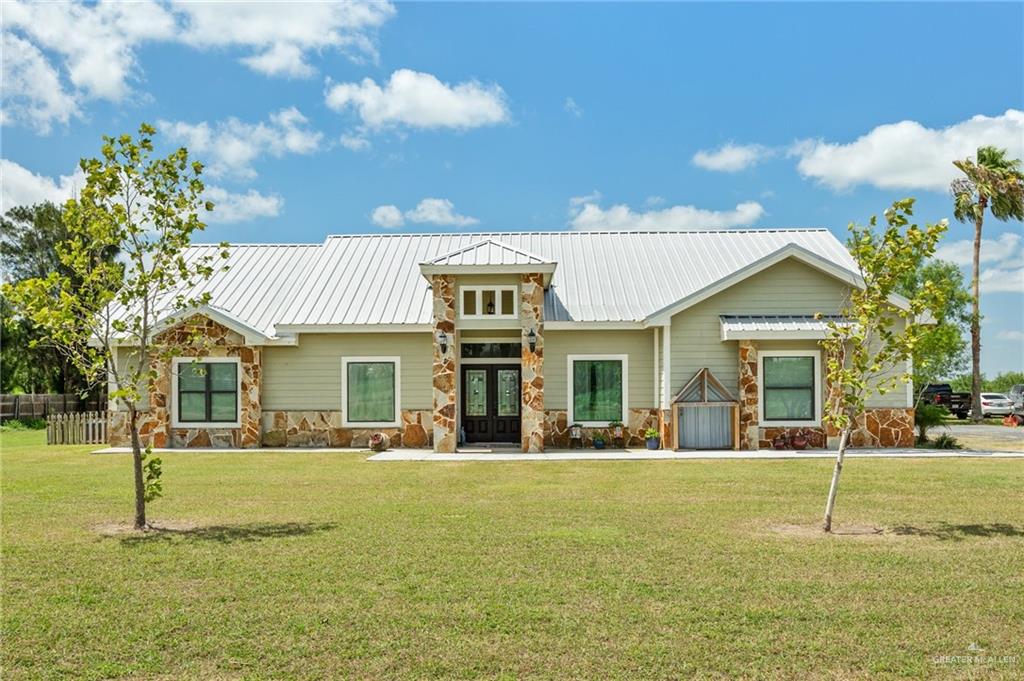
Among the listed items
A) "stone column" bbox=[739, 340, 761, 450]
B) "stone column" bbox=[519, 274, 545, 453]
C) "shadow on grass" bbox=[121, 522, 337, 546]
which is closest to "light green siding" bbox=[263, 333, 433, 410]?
"stone column" bbox=[519, 274, 545, 453]

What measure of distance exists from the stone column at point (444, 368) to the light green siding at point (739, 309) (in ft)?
16.9

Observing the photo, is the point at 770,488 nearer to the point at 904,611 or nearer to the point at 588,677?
the point at 904,611

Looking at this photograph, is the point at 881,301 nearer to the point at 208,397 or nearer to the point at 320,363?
the point at 320,363

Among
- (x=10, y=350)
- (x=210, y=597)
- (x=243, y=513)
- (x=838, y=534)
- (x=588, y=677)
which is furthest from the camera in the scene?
(x=10, y=350)

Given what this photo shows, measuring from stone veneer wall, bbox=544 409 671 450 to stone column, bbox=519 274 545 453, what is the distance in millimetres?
1116

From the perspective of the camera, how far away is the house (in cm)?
1983

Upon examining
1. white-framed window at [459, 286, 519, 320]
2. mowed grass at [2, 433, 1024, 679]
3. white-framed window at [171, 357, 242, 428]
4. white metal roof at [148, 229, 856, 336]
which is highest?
white metal roof at [148, 229, 856, 336]

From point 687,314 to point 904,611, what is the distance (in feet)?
45.8

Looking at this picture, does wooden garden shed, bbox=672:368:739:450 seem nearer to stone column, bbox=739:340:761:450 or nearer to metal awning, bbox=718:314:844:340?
stone column, bbox=739:340:761:450

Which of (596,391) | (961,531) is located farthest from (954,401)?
(961,531)

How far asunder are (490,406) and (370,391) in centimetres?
303

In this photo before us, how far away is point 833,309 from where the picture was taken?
20.2 meters

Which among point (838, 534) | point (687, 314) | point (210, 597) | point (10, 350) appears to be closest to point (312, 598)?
point (210, 597)

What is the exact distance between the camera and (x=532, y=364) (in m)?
19.9
